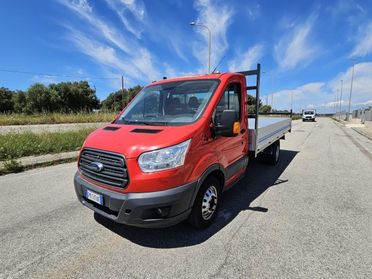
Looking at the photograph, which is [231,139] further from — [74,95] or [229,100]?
[74,95]

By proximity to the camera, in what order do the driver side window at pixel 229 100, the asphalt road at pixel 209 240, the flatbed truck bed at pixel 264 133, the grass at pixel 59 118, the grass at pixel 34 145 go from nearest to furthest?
the asphalt road at pixel 209 240
the driver side window at pixel 229 100
the flatbed truck bed at pixel 264 133
the grass at pixel 34 145
the grass at pixel 59 118

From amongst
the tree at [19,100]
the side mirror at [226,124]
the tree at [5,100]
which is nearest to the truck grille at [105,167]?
the side mirror at [226,124]

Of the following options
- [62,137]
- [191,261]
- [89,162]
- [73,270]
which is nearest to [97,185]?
[89,162]

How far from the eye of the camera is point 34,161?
675 centimetres

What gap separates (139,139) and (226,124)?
1109 mm

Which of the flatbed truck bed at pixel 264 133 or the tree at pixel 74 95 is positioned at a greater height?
the tree at pixel 74 95

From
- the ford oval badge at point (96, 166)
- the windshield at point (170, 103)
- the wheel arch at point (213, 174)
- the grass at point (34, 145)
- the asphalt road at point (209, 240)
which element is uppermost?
the windshield at point (170, 103)

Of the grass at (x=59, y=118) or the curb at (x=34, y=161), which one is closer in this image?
the curb at (x=34, y=161)

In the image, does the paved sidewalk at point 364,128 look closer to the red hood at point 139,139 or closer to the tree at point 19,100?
the red hood at point 139,139

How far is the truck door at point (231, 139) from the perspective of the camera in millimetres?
3250

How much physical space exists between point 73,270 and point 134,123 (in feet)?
6.38

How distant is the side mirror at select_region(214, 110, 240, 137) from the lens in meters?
2.91

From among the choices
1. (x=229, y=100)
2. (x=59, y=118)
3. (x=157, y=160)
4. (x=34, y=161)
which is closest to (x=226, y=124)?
(x=229, y=100)

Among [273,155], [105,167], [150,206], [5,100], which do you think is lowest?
[273,155]
